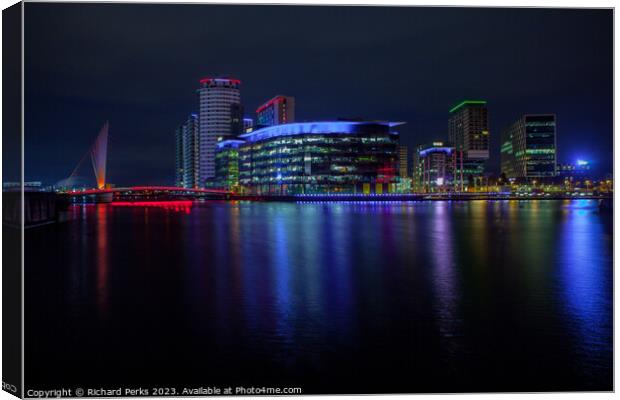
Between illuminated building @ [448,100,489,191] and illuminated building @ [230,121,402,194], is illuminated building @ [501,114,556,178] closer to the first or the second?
illuminated building @ [230,121,402,194]

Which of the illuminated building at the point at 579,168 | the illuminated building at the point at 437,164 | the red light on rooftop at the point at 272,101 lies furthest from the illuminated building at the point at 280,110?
the illuminated building at the point at 579,168

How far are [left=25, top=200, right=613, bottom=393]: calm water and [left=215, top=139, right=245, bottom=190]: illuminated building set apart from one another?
90.9m

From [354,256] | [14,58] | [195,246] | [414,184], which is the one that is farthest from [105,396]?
[414,184]

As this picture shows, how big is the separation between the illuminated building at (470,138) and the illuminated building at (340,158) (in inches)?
1716

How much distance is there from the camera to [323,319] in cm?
738

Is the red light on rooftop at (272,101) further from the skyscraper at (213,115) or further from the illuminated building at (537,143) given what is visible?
the illuminated building at (537,143)

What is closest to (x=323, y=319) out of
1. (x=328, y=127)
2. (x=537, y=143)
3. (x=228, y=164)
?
(x=537, y=143)

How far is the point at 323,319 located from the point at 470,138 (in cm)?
14056

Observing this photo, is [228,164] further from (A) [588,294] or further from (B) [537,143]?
(A) [588,294]

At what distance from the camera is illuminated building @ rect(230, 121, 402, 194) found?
77688mm

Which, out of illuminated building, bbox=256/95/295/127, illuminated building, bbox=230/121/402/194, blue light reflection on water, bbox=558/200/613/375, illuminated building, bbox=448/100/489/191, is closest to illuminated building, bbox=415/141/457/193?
illuminated building, bbox=448/100/489/191

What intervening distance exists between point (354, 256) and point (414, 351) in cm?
914

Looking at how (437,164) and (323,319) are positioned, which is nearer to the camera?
(323,319)

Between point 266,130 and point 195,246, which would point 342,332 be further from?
point 266,130
